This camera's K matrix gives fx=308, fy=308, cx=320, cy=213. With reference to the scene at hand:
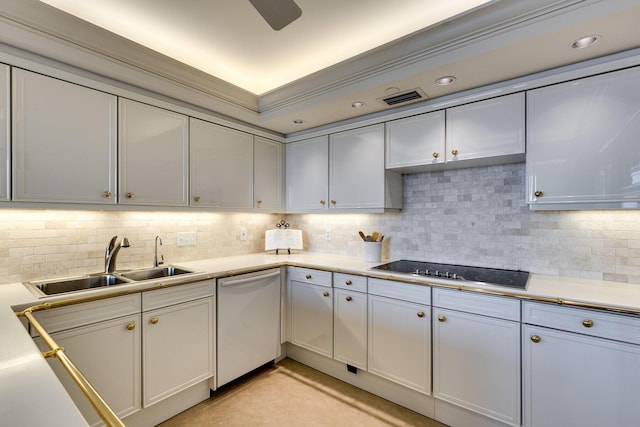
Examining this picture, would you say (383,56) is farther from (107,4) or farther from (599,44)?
(107,4)

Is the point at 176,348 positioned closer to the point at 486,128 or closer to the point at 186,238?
the point at 186,238

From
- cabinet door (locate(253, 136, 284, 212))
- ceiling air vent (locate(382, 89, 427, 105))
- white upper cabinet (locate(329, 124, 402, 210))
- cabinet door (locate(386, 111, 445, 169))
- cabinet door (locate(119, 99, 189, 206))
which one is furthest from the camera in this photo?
cabinet door (locate(253, 136, 284, 212))

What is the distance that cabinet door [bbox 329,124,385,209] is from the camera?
2725 mm

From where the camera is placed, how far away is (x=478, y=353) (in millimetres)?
1911

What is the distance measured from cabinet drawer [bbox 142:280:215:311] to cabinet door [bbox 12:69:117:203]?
2.33ft

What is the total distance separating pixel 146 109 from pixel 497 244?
9.30ft

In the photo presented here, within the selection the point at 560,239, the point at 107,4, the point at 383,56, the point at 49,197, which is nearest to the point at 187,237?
the point at 49,197

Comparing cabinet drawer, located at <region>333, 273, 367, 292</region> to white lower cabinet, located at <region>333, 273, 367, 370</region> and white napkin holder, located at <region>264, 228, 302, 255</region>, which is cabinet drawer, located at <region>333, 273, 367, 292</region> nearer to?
white lower cabinet, located at <region>333, 273, 367, 370</region>

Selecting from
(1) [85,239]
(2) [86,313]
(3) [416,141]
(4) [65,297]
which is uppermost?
(3) [416,141]

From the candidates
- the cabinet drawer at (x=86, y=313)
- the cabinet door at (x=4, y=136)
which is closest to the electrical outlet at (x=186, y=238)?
the cabinet drawer at (x=86, y=313)

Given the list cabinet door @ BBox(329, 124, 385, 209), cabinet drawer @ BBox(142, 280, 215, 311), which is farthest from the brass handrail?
cabinet door @ BBox(329, 124, 385, 209)

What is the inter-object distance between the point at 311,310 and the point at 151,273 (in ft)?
4.42

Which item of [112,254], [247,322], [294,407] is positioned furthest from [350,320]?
[112,254]

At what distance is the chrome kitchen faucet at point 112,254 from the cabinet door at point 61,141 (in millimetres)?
334
